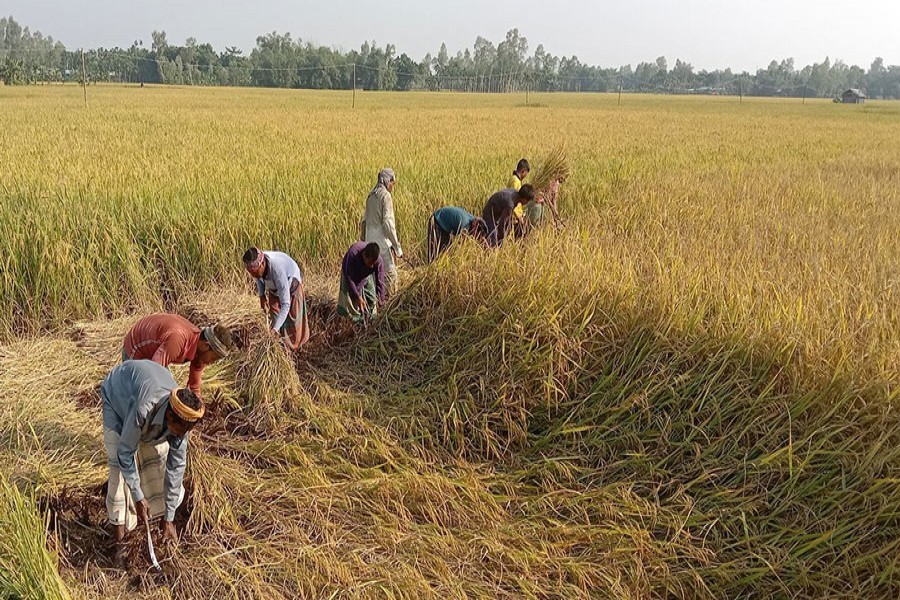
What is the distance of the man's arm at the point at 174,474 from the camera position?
239 cm

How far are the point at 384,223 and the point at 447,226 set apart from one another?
69 cm

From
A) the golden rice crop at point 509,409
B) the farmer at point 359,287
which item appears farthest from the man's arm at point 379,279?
the golden rice crop at point 509,409

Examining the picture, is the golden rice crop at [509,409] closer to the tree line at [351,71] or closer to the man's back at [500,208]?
the man's back at [500,208]

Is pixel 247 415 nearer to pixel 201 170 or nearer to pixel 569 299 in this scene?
pixel 569 299

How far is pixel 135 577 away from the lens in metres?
2.46

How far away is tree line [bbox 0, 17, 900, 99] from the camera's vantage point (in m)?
77.4

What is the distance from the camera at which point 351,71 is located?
3110 inches

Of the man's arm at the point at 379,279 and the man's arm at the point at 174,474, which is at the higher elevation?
the man's arm at the point at 379,279

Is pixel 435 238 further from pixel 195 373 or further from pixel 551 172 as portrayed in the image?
pixel 195 373

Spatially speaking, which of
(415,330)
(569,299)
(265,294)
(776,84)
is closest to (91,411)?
(265,294)

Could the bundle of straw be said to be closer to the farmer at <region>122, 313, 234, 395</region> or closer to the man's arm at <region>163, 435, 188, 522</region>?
the farmer at <region>122, 313, 234, 395</region>

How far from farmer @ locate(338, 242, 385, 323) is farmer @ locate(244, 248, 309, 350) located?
362mm

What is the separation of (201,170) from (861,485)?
7.72 metres

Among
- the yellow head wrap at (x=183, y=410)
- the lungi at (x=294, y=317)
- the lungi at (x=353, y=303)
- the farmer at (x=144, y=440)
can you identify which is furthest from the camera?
the lungi at (x=353, y=303)
